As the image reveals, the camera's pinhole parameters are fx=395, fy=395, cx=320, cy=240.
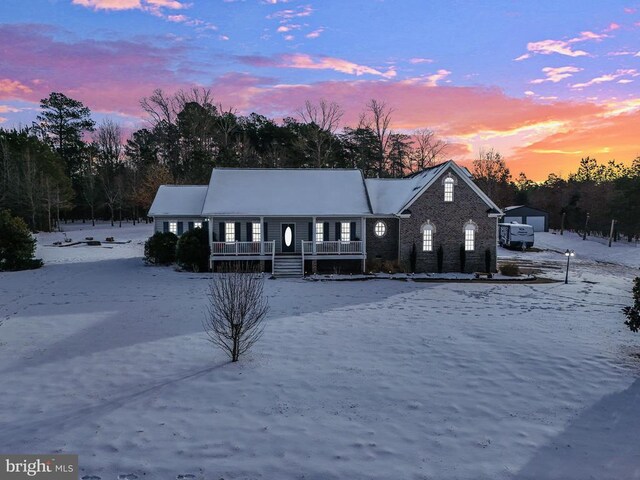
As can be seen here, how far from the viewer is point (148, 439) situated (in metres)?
Answer: 6.92

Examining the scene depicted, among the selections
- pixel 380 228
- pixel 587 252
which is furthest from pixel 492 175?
pixel 380 228

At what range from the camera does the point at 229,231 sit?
1049 inches

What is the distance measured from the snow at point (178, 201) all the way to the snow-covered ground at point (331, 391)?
12953 millimetres

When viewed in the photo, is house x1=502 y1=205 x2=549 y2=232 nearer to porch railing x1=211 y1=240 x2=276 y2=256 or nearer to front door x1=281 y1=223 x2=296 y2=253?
front door x1=281 y1=223 x2=296 y2=253

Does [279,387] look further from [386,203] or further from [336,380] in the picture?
[386,203]

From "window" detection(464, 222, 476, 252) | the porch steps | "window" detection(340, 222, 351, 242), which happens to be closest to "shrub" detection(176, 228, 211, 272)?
the porch steps

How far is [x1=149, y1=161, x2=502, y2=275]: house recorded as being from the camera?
26.1 meters

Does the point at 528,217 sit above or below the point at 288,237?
above

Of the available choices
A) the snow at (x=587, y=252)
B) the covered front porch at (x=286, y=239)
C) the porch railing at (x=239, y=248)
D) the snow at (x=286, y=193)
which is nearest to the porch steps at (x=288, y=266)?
the covered front porch at (x=286, y=239)

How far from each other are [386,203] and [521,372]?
19.0m

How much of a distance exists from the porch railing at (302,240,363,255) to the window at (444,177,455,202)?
21.7 ft

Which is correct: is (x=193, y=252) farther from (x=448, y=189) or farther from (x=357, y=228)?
(x=448, y=189)

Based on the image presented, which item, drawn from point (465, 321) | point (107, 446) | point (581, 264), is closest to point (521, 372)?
point (465, 321)

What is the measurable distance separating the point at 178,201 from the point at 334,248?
13.6 meters
